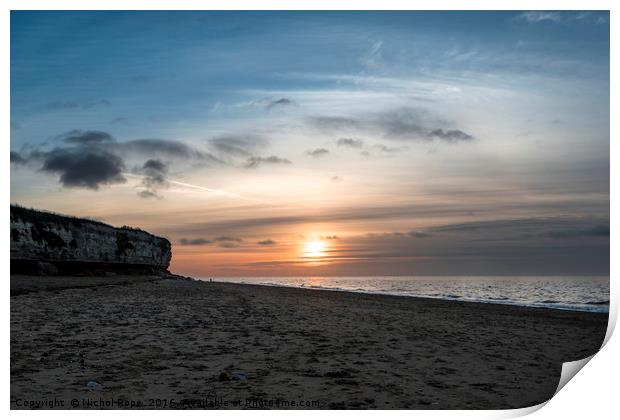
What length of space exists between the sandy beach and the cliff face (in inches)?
867

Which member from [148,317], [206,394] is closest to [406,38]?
[206,394]

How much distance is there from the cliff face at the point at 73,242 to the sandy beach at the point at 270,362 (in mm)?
22030

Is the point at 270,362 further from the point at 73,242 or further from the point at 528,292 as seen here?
the point at 528,292

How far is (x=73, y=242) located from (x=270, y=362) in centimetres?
3531

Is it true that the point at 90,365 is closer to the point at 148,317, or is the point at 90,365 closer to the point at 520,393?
the point at 148,317

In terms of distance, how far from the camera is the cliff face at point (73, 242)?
101ft

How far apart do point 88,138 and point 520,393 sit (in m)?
9.70

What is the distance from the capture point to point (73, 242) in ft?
122

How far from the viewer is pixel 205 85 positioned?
9.96 m

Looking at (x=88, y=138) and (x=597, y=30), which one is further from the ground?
(x=597, y=30)
